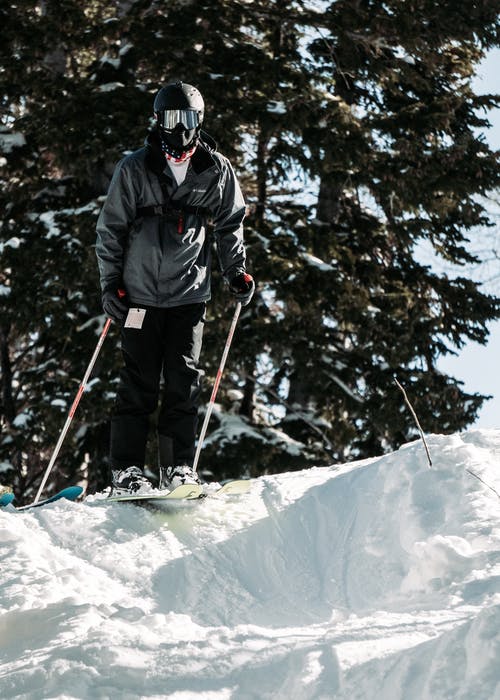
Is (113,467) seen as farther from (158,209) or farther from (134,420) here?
(158,209)

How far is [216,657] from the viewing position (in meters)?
2.79

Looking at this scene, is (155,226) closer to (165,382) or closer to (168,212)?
(168,212)

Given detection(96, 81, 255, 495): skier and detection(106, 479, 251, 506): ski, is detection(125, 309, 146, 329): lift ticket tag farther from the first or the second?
detection(106, 479, 251, 506): ski

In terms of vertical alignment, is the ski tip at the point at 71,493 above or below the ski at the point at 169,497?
below

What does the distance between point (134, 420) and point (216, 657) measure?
215 centimetres

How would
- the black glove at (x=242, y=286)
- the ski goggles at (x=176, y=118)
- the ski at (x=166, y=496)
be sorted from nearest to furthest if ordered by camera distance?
1. the ski at (x=166, y=496)
2. the ski goggles at (x=176, y=118)
3. the black glove at (x=242, y=286)

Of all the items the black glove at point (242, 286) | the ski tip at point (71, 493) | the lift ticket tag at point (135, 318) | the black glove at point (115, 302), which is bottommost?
the ski tip at point (71, 493)

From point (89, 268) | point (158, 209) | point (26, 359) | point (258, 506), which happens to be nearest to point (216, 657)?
point (258, 506)

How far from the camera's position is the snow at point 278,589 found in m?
2.63

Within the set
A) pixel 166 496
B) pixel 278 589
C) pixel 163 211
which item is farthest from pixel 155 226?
pixel 278 589

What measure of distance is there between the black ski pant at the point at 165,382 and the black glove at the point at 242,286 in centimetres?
23

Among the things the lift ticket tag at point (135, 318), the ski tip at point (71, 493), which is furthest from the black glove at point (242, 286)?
the ski tip at point (71, 493)

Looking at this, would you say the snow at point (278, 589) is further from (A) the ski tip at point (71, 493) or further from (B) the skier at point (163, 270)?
(B) the skier at point (163, 270)

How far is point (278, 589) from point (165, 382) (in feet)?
4.74
